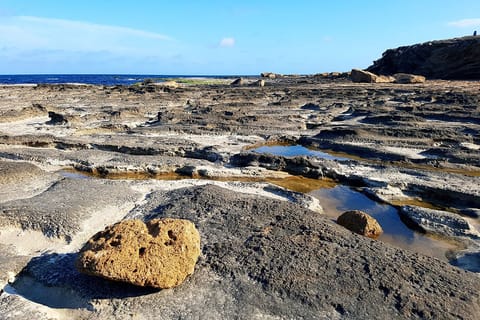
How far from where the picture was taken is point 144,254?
17.5 ft

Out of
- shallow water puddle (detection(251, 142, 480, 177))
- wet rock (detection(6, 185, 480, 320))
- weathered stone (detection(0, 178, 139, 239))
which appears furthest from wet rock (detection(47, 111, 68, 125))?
wet rock (detection(6, 185, 480, 320))

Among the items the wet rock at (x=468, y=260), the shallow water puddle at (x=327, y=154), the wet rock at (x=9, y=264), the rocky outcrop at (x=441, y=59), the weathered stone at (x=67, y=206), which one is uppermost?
the rocky outcrop at (x=441, y=59)

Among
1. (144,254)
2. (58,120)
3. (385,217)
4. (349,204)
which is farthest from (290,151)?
(58,120)

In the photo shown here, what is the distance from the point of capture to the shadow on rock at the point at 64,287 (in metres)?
5.41

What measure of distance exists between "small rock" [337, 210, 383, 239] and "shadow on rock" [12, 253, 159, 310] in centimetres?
457

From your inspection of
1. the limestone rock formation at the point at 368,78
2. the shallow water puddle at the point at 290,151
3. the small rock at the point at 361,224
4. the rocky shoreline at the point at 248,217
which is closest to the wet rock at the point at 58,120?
the rocky shoreline at the point at 248,217

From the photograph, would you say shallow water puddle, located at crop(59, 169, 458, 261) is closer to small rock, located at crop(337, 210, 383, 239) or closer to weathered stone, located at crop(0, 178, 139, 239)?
small rock, located at crop(337, 210, 383, 239)

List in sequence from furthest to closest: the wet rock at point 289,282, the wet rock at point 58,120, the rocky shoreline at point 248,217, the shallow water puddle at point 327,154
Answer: the wet rock at point 58,120
the shallow water puddle at point 327,154
the rocky shoreline at point 248,217
the wet rock at point 289,282

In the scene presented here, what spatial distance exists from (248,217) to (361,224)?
8.19ft

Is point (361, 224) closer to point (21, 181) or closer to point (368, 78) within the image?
point (21, 181)

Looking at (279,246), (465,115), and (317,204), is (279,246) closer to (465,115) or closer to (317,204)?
(317,204)

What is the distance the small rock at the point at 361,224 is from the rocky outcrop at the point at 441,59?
5108cm

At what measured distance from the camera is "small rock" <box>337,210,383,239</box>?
8.12 m

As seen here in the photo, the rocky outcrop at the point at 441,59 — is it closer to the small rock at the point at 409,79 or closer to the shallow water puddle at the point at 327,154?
the small rock at the point at 409,79
